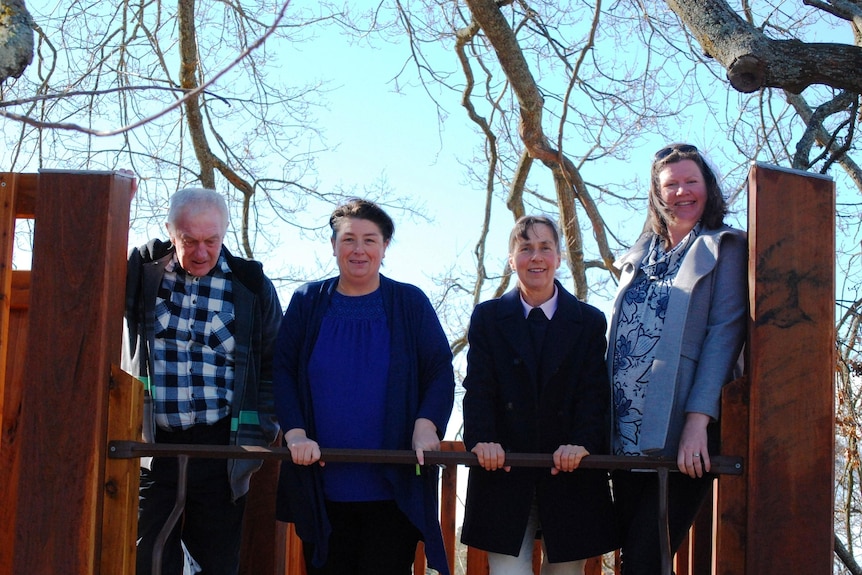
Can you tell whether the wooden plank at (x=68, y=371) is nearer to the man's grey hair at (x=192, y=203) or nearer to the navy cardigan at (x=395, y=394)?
the man's grey hair at (x=192, y=203)

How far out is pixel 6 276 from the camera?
9.04 feet

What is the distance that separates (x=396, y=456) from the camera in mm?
2682

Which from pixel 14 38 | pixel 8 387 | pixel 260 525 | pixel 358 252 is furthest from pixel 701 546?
Result: pixel 14 38

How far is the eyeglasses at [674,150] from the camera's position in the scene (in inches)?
116

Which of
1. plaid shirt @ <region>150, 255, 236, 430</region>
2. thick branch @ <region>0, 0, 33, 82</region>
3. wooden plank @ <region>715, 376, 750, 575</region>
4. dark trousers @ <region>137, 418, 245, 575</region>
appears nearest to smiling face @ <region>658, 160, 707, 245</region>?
wooden plank @ <region>715, 376, 750, 575</region>

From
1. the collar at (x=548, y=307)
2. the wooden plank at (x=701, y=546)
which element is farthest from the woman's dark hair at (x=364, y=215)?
the wooden plank at (x=701, y=546)

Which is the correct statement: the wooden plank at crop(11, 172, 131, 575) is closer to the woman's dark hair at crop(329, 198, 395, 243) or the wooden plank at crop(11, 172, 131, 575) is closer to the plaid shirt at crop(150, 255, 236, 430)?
the plaid shirt at crop(150, 255, 236, 430)

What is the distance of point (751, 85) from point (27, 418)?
2789 millimetres

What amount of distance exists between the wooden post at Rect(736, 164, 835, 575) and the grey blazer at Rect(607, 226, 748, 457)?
88mm

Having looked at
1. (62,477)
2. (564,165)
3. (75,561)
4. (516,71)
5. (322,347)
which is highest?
(516,71)

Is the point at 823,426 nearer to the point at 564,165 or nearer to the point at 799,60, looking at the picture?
the point at 799,60

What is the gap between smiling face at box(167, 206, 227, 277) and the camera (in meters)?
3.08

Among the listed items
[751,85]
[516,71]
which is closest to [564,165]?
[516,71]

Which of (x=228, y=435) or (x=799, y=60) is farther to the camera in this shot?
(x=799, y=60)
